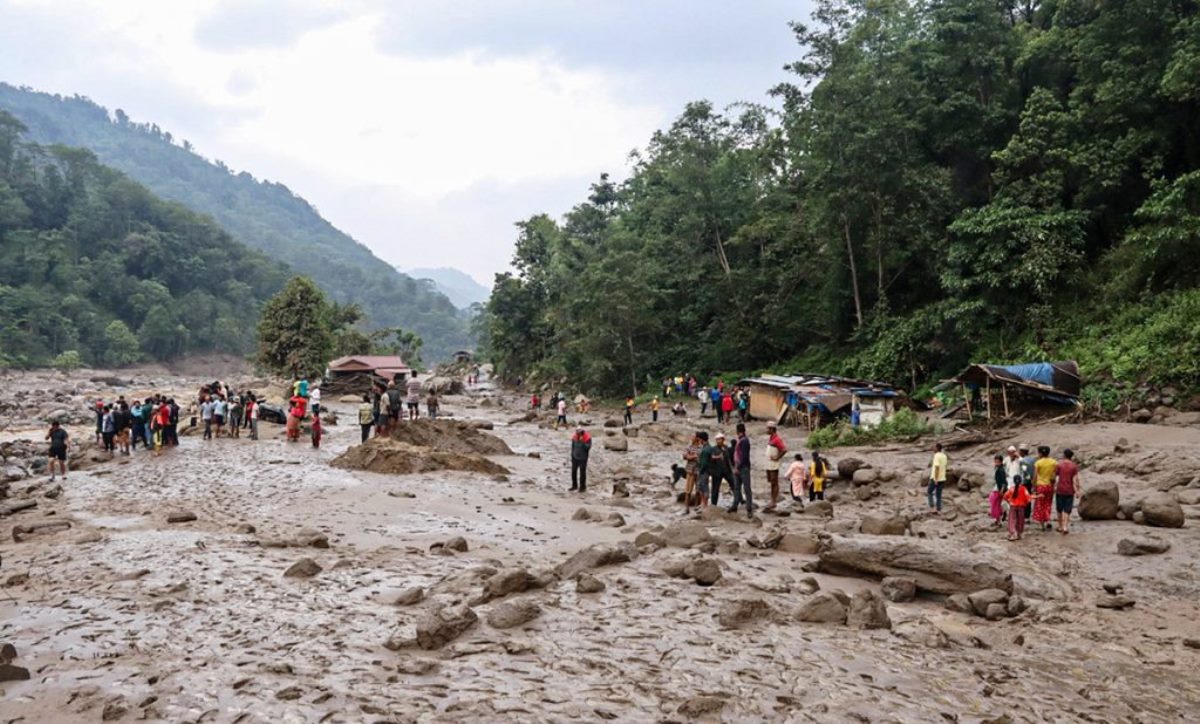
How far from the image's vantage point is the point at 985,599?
913 centimetres

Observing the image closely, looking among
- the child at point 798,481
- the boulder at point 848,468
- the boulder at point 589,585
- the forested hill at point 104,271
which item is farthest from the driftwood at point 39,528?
the forested hill at point 104,271

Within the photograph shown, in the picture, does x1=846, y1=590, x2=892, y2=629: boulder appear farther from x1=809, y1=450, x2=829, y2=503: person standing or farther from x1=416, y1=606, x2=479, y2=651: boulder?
x1=809, y1=450, x2=829, y2=503: person standing

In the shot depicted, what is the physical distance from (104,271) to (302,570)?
4163 inches

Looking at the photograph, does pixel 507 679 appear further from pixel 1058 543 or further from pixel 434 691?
pixel 1058 543

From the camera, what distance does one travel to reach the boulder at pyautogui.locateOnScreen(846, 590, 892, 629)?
8273 millimetres

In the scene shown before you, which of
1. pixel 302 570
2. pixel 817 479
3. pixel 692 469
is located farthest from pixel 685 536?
pixel 817 479

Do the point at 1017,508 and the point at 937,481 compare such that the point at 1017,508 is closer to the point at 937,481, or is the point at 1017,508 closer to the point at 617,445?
the point at 937,481

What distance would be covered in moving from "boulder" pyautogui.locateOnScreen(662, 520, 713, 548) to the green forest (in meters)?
18.3

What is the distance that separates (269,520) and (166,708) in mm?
8224

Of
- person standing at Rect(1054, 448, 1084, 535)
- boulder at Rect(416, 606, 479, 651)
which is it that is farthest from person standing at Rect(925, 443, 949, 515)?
boulder at Rect(416, 606, 479, 651)

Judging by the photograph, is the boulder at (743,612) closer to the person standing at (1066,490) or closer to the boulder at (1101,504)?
the person standing at (1066,490)

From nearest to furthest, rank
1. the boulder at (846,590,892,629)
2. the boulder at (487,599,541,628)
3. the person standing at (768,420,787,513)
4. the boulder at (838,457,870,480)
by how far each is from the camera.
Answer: the boulder at (487,599,541,628)
the boulder at (846,590,892,629)
the person standing at (768,420,787,513)
the boulder at (838,457,870,480)

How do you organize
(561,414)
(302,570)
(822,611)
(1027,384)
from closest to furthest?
(822,611)
(302,570)
(1027,384)
(561,414)

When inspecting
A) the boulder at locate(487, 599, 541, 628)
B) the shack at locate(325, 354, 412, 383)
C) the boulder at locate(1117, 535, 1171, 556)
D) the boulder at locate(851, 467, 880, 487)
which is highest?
the shack at locate(325, 354, 412, 383)
